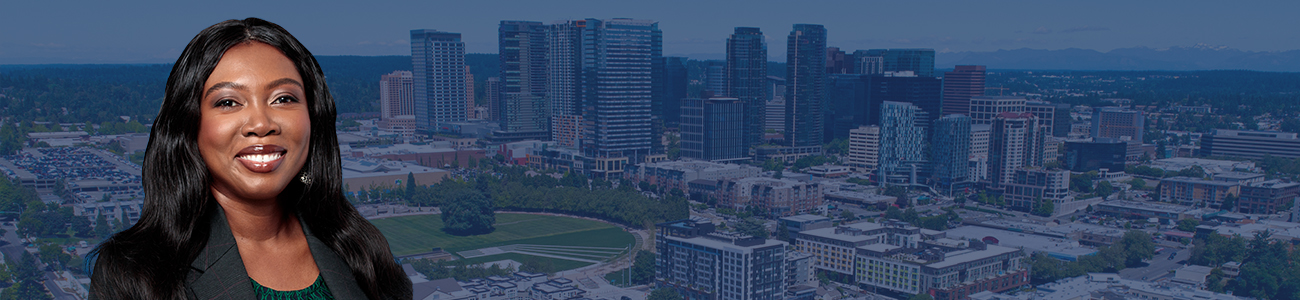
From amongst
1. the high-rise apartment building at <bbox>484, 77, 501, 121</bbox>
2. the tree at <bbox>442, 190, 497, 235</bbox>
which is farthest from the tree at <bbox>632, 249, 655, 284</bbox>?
the high-rise apartment building at <bbox>484, 77, 501, 121</bbox>

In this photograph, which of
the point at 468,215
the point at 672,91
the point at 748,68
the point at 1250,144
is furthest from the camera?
the point at 672,91

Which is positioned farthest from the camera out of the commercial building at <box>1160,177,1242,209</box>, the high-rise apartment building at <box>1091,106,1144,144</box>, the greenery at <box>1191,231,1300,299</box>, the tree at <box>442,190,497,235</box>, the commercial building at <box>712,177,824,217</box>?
the high-rise apartment building at <box>1091,106,1144,144</box>

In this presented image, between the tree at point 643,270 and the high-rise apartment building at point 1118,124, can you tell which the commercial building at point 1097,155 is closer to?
the high-rise apartment building at point 1118,124

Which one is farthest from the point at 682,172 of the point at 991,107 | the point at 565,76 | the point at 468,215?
the point at 991,107

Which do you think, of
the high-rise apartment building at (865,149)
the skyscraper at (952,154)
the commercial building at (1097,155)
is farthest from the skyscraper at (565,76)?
the commercial building at (1097,155)

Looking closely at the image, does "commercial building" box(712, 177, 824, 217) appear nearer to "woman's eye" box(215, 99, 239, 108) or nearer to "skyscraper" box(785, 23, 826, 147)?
"skyscraper" box(785, 23, 826, 147)

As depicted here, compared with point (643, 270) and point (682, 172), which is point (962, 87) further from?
Result: point (643, 270)
